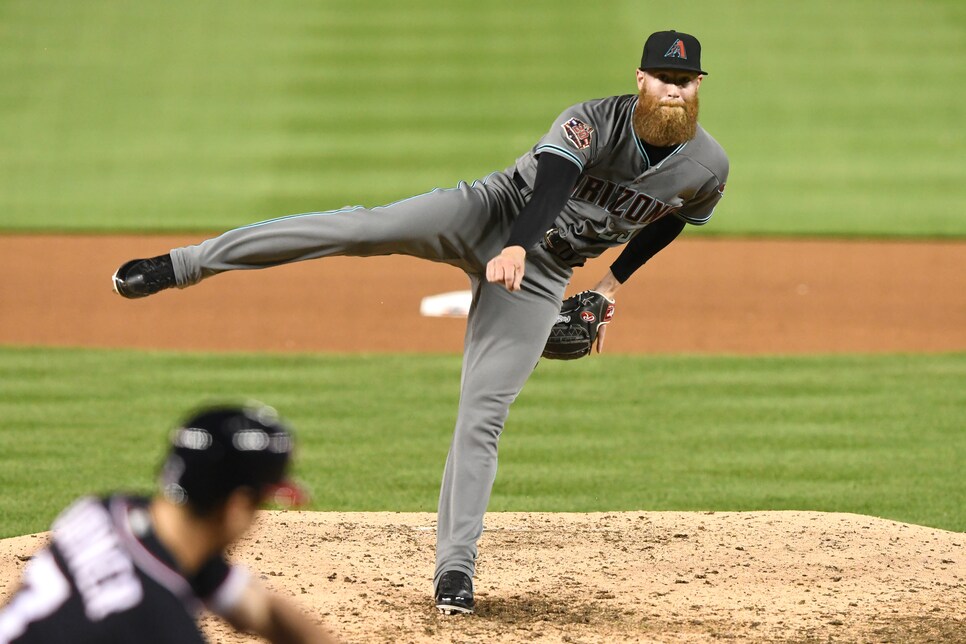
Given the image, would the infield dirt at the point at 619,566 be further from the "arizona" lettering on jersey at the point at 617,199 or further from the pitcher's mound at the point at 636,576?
the "arizona" lettering on jersey at the point at 617,199

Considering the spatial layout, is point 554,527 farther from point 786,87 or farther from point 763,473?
point 786,87

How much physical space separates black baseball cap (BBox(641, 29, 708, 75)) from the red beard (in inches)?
4.8

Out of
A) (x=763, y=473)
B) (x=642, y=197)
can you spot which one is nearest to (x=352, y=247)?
(x=642, y=197)

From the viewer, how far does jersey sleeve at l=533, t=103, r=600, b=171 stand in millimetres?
4617

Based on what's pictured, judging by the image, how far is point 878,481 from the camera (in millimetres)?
7527

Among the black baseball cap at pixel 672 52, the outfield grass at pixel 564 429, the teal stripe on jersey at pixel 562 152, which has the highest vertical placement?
the black baseball cap at pixel 672 52

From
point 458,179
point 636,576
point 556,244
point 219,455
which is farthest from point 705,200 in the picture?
point 458,179

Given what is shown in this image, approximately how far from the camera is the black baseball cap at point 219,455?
2379mm

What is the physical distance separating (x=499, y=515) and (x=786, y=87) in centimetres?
1648

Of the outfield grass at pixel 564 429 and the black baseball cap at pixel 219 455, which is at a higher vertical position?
the black baseball cap at pixel 219 455

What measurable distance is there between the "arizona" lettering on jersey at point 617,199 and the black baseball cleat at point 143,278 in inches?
61.6

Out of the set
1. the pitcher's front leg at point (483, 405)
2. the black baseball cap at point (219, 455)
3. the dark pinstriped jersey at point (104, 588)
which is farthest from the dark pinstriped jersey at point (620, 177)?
the dark pinstriped jersey at point (104, 588)

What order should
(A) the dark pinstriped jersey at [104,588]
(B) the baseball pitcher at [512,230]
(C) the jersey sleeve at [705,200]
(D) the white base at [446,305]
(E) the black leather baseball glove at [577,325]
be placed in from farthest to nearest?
(D) the white base at [446,305] → (E) the black leather baseball glove at [577,325] → (C) the jersey sleeve at [705,200] → (B) the baseball pitcher at [512,230] → (A) the dark pinstriped jersey at [104,588]

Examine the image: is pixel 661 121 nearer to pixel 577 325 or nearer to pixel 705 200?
pixel 705 200
